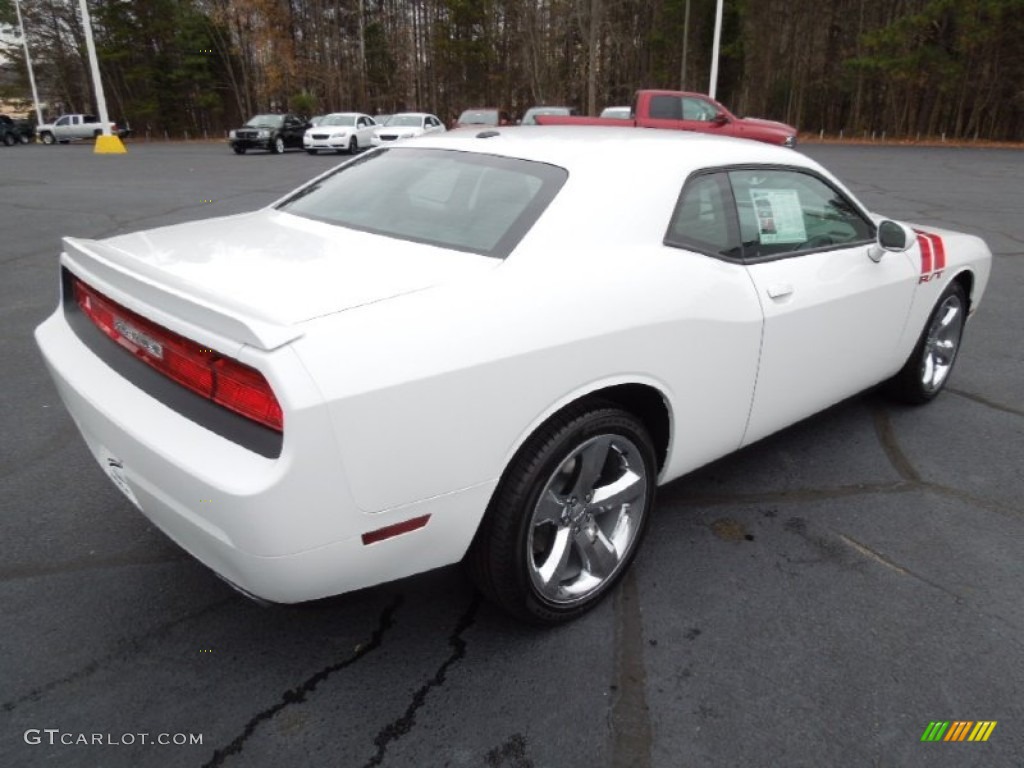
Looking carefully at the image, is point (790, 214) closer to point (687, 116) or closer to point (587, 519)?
point (587, 519)

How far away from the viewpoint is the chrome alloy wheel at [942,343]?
4059mm

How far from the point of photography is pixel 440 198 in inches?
106

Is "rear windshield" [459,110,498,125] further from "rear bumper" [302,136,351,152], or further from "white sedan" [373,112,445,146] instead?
"rear bumper" [302,136,351,152]

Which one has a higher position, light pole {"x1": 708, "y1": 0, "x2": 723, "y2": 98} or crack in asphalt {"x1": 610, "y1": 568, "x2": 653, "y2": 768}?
light pole {"x1": 708, "y1": 0, "x2": 723, "y2": 98}

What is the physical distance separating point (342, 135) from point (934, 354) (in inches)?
944

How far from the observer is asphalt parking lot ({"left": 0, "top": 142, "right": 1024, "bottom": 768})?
6.49 feet

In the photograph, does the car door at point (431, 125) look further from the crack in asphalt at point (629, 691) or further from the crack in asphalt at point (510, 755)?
the crack in asphalt at point (510, 755)

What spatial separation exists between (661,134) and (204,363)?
6.89 ft

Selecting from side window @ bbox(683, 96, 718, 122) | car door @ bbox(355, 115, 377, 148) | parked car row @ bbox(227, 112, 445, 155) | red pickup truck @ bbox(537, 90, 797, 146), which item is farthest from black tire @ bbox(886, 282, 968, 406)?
car door @ bbox(355, 115, 377, 148)

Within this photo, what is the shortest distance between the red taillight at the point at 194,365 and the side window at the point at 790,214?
1912mm

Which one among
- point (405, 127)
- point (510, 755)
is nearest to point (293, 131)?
point (405, 127)

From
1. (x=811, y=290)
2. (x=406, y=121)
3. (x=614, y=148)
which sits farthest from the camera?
(x=406, y=121)

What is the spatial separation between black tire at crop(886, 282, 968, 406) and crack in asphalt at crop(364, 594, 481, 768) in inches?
113

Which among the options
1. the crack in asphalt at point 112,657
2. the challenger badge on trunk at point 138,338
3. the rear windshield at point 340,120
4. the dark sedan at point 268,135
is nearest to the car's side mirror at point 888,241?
the challenger badge on trunk at point 138,338
